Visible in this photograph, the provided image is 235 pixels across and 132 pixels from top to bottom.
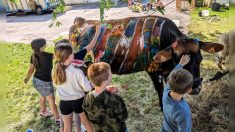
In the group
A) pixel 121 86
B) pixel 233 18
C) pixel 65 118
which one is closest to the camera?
pixel 233 18

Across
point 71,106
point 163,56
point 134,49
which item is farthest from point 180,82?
point 71,106

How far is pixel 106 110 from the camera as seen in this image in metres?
2.37

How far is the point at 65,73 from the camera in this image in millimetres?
2697

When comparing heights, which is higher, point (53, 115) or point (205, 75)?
point (205, 75)

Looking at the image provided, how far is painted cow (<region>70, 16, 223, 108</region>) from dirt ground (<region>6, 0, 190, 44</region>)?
0.58 feet

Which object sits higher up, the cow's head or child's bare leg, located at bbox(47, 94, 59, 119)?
the cow's head

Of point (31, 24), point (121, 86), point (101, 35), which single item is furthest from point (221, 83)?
point (31, 24)

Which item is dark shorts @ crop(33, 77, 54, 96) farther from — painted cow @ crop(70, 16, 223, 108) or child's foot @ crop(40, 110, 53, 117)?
painted cow @ crop(70, 16, 223, 108)

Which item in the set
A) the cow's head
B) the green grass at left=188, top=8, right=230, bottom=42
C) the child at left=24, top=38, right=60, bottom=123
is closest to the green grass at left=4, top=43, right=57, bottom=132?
the child at left=24, top=38, right=60, bottom=123

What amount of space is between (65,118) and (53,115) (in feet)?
2.57

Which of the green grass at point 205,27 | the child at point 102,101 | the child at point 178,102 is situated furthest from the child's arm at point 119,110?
the green grass at point 205,27

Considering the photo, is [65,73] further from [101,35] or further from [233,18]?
[233,18]

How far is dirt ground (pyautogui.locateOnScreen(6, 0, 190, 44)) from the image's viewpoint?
134 inches

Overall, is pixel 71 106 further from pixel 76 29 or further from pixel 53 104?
pixel 76 29
